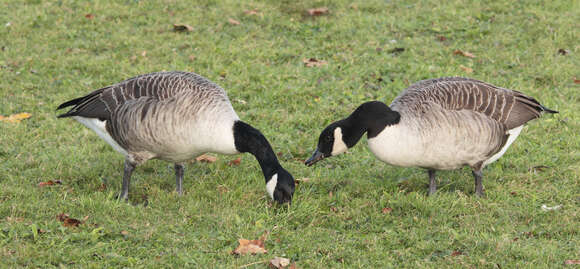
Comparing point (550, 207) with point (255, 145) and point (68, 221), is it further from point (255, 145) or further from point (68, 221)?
point (68, 221)

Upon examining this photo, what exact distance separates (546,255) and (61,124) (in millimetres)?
5860

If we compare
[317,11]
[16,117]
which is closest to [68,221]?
[16,117]

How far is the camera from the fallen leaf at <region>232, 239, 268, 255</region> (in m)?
4.74

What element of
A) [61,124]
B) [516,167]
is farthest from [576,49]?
[61,124]

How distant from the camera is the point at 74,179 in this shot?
245 inches

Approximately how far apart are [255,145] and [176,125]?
73 cm

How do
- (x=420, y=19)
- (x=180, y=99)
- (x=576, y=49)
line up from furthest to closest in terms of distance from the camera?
(x=420, y=19), (x=576, y=49), (x=180, y=99)

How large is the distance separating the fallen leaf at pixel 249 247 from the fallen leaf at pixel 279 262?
6.6 inches

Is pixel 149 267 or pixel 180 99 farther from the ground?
pixel 180 99

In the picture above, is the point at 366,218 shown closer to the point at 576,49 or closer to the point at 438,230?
the point at 438,230

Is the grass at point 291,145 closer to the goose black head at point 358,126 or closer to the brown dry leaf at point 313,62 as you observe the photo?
the brown dry leaf at point 313,62

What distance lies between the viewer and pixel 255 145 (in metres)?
5.46

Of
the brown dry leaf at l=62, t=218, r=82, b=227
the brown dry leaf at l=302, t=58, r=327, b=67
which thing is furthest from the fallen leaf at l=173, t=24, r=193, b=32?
the brown dry leaf at l=62, t=218, r=82, b=227

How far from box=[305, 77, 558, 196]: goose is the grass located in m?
0.44
